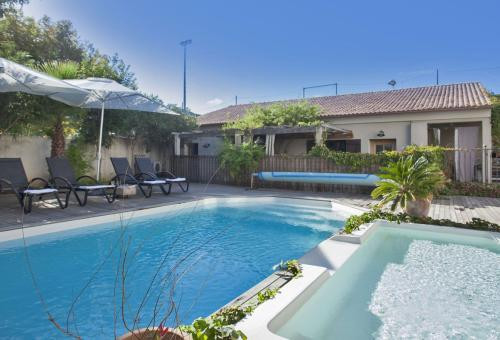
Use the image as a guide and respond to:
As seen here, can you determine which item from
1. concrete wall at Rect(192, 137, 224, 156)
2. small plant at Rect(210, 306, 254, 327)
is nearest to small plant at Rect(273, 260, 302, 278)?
small plant at Rect(210, 306, 254, 327)

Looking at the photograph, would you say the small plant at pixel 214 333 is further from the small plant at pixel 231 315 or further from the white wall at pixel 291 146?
the white wall at pixel 291 146

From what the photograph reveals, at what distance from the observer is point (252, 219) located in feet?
25.4

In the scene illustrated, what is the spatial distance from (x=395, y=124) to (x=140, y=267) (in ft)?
46.3

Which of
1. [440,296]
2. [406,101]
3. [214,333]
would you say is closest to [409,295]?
[440,296]

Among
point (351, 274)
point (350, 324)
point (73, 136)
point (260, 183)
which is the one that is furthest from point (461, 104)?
point (73, 136)

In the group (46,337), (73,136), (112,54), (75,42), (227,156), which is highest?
(75,42)

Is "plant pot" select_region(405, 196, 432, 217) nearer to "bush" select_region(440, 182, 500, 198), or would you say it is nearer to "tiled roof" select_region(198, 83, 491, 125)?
"bush" select_region(440, 182, 500, 198)

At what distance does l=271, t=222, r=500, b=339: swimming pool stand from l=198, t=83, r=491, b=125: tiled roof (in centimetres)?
1049

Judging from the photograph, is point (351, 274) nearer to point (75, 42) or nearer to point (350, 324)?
point (350, 324)

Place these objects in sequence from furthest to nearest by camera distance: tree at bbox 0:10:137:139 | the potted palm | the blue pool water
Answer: tree at bbox 0:10:137:139 → the potted palm → the blue pool water

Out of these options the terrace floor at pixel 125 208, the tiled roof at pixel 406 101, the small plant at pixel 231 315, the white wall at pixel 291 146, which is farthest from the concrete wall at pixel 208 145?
the small plant at pixel 231 315

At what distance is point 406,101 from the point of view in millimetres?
15820

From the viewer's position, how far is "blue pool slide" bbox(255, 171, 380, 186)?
1037 centimetres

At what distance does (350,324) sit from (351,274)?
1119 millimetres
